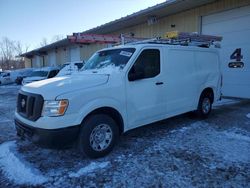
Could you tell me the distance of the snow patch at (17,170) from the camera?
358cm

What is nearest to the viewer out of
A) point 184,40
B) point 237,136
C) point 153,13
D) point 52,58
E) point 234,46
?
point 237,136

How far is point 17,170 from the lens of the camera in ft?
12.8

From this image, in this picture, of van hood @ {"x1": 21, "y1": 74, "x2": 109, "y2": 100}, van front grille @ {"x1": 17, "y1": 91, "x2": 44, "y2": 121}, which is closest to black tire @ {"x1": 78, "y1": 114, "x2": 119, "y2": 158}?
van hood @ {"x1": 21, "y1": 74, "x2": 109, "y2": 100}

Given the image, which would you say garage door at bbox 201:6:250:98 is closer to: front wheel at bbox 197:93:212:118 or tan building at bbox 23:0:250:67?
tan building at bbox 23:0:250:67

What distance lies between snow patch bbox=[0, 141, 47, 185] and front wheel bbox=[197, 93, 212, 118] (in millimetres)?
4584

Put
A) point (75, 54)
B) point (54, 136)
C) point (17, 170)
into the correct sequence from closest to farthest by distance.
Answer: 1. point (54, 136)
2. point (17, 170)
3. point (75, 54)

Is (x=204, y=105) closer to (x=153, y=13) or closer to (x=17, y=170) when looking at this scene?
(x=17, y=170)

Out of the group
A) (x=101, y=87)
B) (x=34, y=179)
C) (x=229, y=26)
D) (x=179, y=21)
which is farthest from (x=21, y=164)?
(x=179, y=21)

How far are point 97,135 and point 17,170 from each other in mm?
1398

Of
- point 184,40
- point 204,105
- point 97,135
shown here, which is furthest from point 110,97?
point 204,105

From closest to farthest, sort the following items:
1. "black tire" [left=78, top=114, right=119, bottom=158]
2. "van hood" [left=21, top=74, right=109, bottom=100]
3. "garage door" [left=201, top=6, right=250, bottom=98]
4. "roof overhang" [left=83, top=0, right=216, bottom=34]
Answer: "van hood" [left=21, top=74, right=109, bottom=100], "black tire" [left=78, top=114, right=119, bottom=158], "garage door" [left=201, top=6, right=250, bottom=98], "roof overhang" [left=83, top=0, right=216, bottom=34]

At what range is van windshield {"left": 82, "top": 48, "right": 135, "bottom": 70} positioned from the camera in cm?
486

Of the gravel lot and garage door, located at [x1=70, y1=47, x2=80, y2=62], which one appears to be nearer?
the gravel lot

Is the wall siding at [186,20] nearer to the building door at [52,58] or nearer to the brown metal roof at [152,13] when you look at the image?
the brown metal roof at [152,13]
